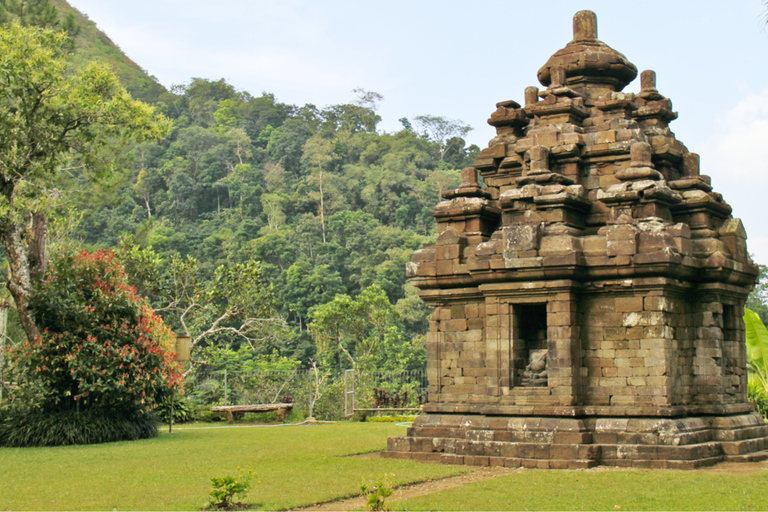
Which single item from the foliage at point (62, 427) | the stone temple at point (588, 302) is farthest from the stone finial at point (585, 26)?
the foliage at point (62, 427)

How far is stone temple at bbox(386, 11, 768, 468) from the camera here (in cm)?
1055

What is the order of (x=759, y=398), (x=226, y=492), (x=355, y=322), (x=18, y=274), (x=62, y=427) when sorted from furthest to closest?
1. (x=355, y=322)
2. (x=759, y=398)
3. (x=18, y=274)
4. (x=62, y=427)
5. (x=226, y=492)

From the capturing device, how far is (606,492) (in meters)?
8.32

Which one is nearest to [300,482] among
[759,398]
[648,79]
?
[648,79]

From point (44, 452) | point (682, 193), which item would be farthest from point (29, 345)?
point (682, 193)

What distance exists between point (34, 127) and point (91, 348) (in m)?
4.29

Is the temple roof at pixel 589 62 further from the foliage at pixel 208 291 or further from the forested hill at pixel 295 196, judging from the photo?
the forested hill at pixel 295 196

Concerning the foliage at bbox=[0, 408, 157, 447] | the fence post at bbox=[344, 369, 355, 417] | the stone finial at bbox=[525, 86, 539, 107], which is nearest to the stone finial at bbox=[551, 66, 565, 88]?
the stone finial at bbox=[525, 86, 539, 107]

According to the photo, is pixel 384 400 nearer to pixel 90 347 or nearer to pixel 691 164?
pixel 90 347

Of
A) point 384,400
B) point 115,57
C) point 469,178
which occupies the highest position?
point 115,57

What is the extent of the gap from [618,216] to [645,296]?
123 cm

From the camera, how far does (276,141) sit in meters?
68.5

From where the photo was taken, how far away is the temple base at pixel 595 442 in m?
10.2

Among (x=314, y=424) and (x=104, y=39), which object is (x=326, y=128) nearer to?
(x=104, y=39)
